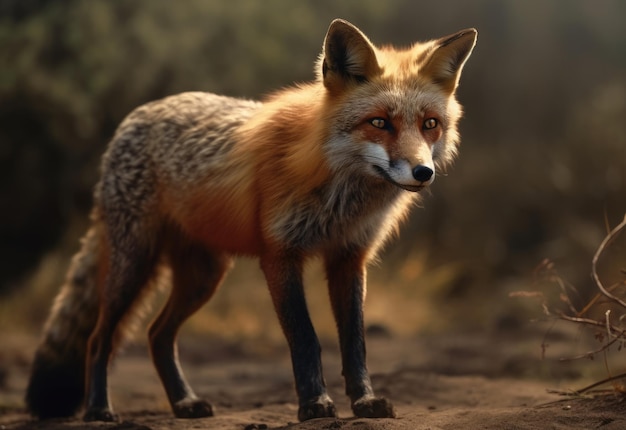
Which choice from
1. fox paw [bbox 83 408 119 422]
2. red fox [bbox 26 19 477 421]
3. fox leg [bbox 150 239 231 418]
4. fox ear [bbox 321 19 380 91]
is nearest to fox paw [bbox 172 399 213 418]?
red fox [bbox 26 19 477 421]

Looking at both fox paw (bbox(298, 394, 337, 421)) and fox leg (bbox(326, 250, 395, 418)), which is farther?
fox leg (bbox(326, 250, 395, 418))

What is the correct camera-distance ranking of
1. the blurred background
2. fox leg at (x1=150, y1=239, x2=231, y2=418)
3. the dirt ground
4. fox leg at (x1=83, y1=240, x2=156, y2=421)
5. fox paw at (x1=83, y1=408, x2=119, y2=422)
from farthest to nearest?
the blurred background, fox leg at (x1=150, y1=239, x2=231, y2=418), fox leg at (x1=83, y1=240, x2=156, y2=421), fox paw at (x1=83, y1=408, x2=119, y2=422), the dirt ground

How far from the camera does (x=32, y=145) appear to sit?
9555 mm

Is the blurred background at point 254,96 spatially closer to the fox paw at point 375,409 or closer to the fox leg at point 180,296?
the fox leg at point 180,296

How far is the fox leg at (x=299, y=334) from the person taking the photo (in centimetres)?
432

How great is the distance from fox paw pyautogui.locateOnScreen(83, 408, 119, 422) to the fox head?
2071 mm

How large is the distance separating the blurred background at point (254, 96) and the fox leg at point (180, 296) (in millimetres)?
3952

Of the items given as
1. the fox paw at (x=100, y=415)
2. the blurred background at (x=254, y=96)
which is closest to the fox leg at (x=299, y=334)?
the fox paw at (x=100, y=415)

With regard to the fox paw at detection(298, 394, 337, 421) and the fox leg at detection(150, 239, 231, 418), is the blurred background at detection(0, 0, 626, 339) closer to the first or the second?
the fox leg at detection(150, 239, 231, 418)

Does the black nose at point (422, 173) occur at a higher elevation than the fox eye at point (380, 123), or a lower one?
lower

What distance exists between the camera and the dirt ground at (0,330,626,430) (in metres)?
4.13

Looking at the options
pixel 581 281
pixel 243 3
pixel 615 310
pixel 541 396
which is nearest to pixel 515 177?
pixel 581 281

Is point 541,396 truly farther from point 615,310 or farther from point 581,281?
point 581,281

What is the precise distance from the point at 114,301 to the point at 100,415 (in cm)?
68
